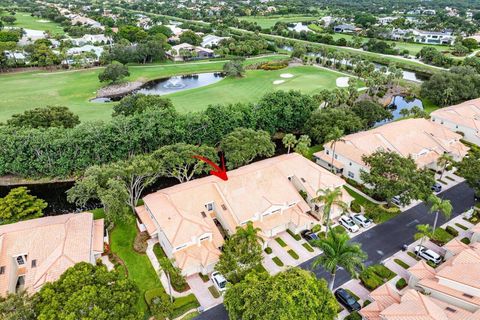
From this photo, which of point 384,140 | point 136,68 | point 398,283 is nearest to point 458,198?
point 384,140

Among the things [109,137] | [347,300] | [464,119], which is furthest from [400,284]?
[464,119]

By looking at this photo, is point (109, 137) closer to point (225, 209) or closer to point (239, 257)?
point (225, 209)

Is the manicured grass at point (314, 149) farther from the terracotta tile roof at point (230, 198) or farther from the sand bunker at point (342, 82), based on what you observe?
the sand bunker at point (342, 82)

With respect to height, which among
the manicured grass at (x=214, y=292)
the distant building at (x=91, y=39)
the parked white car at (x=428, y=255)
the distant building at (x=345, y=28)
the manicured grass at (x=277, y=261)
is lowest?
the manicured grass at (x=214, y=292)

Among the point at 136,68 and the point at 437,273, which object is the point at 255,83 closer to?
the point at 136,68

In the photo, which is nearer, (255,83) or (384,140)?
(384,140)

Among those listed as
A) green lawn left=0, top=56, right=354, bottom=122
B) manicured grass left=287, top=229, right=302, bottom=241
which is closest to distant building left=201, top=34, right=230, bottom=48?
green lawn left=0, top=56, right=354, bottom=122

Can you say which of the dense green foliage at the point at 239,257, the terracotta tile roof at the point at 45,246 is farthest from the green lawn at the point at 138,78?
the dense green foliage at the point at 239,257
